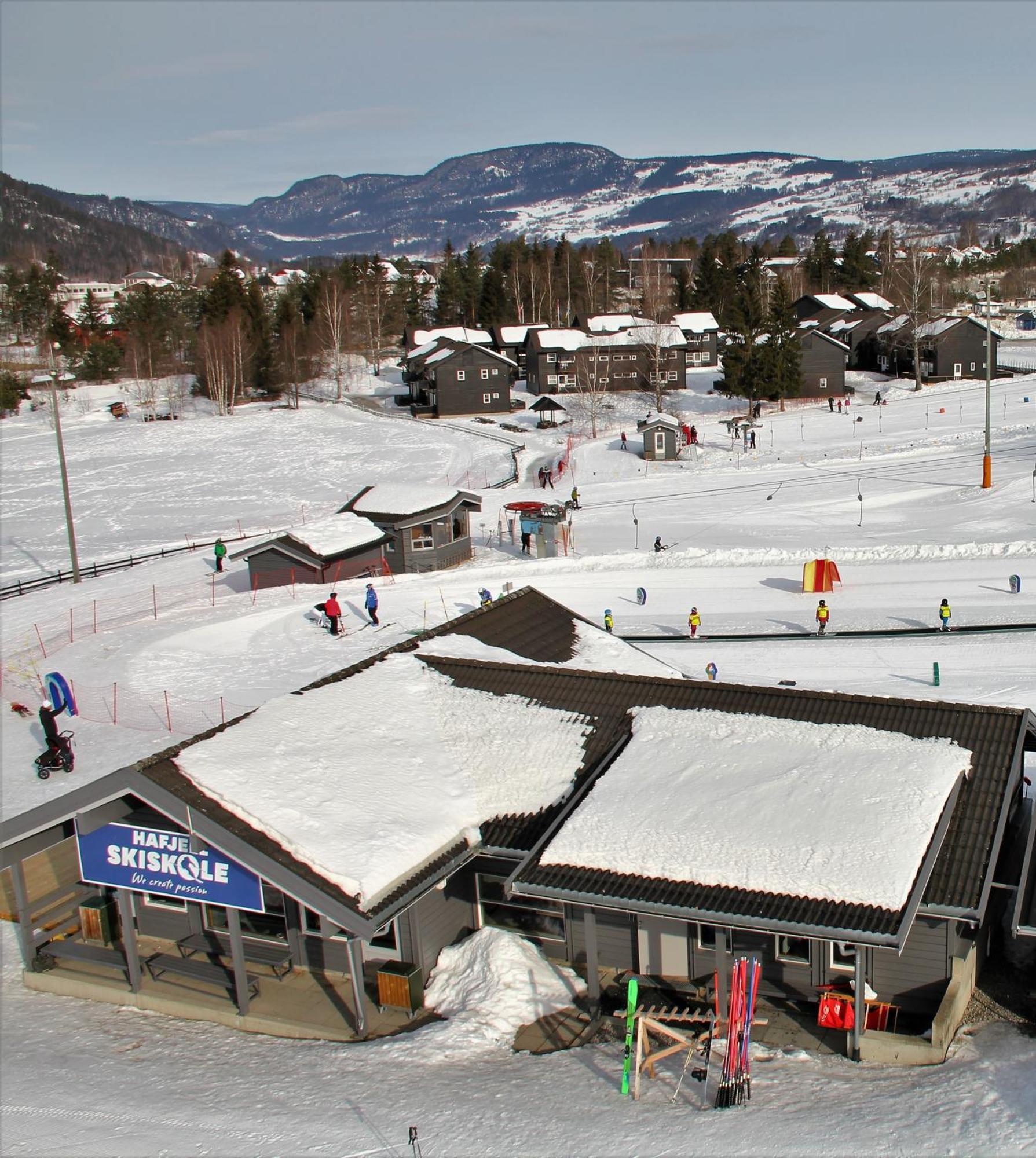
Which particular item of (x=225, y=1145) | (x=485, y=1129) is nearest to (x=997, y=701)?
(x=485, y=1129)

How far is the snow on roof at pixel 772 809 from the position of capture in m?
11.6

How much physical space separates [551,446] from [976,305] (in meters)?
73.7

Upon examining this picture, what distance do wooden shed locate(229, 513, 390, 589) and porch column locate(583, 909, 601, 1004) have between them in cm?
2347

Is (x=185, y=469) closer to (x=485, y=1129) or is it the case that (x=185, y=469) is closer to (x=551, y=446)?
(x=551, y=446)

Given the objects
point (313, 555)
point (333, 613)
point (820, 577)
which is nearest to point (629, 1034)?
point (333, 613)

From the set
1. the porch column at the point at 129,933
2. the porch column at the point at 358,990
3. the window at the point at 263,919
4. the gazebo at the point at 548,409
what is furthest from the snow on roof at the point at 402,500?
the gazebo at the point at 548,409

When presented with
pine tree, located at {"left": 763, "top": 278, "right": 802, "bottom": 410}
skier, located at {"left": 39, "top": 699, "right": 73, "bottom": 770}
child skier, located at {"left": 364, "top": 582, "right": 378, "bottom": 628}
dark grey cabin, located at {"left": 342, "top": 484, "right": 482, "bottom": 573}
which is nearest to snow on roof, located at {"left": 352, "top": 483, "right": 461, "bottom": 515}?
dark grey cabin, located at {"left": 342, "top": 484, "right": 482, "bottom": 573}

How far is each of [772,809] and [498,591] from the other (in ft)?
73.8

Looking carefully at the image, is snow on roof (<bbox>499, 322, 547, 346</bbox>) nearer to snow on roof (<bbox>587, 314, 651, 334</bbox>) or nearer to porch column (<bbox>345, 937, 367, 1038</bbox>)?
snow on roof (<bbox>587, 314, 651, 334</bbox>)

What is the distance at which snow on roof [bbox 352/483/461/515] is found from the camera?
3750 centimetres

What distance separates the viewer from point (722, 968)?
12.6 metres

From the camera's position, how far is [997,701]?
73.0ft

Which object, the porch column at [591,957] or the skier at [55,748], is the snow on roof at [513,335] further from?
the porch column at [591,957]

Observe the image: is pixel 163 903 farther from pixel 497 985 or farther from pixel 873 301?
pixel 873 301
